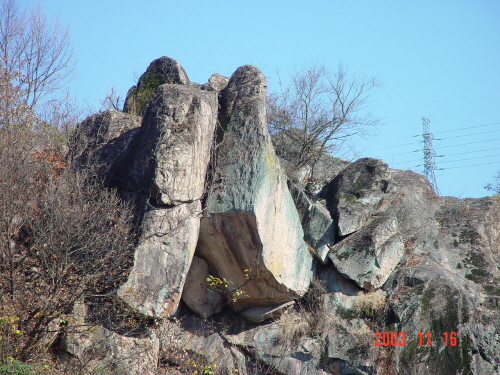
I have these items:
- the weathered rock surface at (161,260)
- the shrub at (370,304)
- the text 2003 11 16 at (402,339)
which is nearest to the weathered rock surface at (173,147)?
the weathered rock surface at (161,260)

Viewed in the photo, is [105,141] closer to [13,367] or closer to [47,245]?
[47,245]

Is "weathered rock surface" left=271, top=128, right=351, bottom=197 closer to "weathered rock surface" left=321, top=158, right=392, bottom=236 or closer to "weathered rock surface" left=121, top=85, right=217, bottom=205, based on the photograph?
"weathered rock surface" left=321, top=158, right=392, bottom=236

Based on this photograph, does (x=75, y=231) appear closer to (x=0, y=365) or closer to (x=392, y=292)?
(x=0, y=365)

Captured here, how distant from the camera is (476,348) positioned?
42.7 feet

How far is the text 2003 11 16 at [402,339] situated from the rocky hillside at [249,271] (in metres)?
0.03

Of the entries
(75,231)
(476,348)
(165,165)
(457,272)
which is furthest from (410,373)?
(75,231)

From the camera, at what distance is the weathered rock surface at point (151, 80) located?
15586 mm

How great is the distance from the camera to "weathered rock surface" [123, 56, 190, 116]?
15.6 metres

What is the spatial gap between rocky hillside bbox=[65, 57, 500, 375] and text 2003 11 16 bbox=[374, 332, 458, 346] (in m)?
0.03

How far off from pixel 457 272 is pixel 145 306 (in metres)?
8.18

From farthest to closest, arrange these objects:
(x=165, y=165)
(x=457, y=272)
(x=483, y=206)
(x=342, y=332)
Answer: (x=483, y=206) → (x=457, y=272) → (x=342, y=332) → (x=165, y=165)

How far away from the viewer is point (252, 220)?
42.5 feet

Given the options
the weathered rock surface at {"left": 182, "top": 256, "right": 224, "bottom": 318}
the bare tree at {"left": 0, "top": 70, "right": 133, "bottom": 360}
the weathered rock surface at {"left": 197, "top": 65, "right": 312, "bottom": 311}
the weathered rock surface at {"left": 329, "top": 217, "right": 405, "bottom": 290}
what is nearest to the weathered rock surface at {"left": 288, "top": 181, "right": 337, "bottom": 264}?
the weathered rock surface at {"left": 329, "top": 217, "right": 405, "bottom": 290}

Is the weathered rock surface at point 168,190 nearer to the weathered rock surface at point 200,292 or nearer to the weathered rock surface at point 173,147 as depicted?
the weathered rock surface at point 173,147
